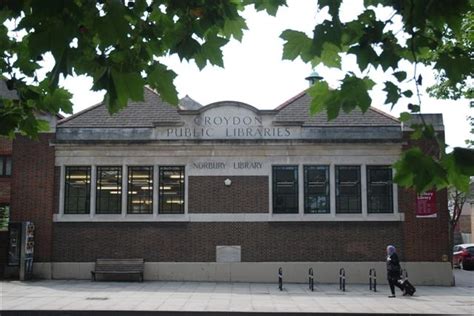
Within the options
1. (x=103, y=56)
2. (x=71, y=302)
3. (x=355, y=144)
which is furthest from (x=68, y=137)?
(x=103, y=56)

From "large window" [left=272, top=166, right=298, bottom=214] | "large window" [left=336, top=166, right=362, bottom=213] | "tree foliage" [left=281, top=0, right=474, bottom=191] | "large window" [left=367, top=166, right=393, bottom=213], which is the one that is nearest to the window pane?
"large window" [left=272, top=166, right=298, bottom=214]

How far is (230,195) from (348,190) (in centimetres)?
451

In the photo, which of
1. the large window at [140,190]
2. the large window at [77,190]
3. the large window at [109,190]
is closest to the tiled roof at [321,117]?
the large window at [140,190]

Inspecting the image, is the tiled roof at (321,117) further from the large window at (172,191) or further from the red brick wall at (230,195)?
the large window at (172,191)

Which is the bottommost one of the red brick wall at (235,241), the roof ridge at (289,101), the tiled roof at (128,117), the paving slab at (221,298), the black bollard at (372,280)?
the paving slab at (221,298)

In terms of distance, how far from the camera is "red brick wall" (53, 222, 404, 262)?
864 inches

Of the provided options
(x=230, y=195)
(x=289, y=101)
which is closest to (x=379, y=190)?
(x=289, y=101)

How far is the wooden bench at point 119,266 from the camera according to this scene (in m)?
21.6

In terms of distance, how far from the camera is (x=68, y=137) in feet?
73.9

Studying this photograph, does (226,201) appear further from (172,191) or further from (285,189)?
(285,189)

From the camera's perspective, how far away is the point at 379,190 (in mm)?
22359

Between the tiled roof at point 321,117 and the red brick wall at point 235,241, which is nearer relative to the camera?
the red brick wall at point 235,241

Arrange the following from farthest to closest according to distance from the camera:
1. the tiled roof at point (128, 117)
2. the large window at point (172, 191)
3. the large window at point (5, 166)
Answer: the large window at point (5, 166) < the tiled roof at point (128, 117) < the large window at point (172, 191)

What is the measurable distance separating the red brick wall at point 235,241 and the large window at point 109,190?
2.09 feet
